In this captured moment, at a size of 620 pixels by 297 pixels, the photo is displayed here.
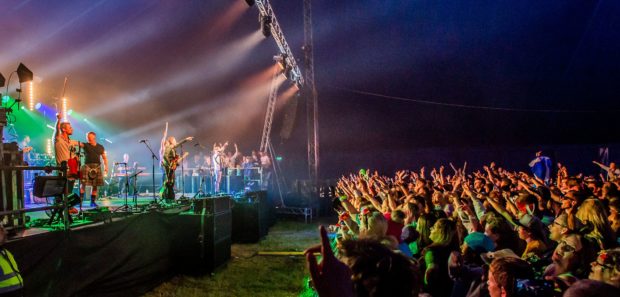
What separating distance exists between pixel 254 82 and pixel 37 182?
52.6ft

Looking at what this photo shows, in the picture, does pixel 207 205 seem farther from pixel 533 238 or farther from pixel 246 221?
pixel 533 238

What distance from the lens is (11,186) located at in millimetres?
5230

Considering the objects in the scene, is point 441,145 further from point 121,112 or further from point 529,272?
point 529,272

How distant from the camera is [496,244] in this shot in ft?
11.3

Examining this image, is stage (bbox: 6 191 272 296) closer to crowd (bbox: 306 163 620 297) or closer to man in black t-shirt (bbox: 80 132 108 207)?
man in black t-shirt (bbox: 80 132 108 207)

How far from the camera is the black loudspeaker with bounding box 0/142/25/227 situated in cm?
505

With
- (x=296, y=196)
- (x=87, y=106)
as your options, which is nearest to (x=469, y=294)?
(x=296, y=196)

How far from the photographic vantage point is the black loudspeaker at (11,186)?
16.6 feet

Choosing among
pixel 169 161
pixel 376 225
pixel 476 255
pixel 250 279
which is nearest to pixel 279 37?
pixel 169 161

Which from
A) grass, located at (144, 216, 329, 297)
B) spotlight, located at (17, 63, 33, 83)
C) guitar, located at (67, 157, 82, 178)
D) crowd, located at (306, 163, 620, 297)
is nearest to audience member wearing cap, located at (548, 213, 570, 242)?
crowd, located at (306, 163, 620, 297)

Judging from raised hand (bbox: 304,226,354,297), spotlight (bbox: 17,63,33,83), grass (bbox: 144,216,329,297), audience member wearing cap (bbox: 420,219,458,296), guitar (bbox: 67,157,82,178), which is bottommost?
grass (bbox: 144,216,329,297)

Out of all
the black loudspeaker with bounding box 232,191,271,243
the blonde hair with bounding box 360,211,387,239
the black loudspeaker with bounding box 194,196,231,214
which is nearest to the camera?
the blonde hair with bounding box 360,211,387,239

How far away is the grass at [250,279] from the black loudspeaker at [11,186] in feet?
7.54

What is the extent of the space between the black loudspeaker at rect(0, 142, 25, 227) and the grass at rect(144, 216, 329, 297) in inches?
90.4
